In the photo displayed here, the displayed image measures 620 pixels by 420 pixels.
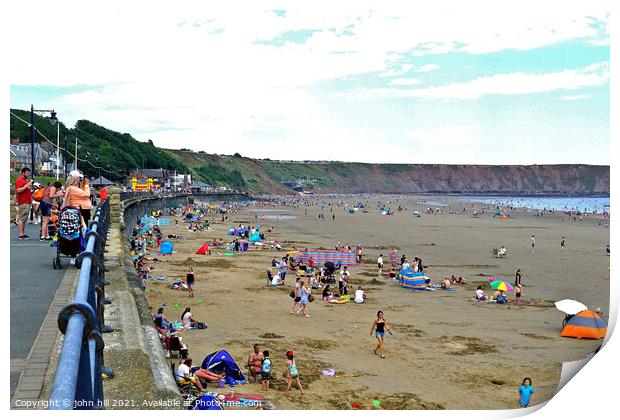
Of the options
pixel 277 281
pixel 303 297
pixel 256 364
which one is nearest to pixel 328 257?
pixel 277 281

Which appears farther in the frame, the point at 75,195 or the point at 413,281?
the point at 413,281

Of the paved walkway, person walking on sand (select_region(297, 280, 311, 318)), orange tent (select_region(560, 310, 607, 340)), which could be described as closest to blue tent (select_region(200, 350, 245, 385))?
the paved walkway

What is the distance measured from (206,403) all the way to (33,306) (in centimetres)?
302

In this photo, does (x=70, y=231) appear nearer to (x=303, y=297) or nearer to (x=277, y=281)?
(x=303, y=297)

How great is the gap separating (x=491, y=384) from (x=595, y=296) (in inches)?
558

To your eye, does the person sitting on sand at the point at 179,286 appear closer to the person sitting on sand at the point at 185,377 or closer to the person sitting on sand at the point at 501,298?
the person sitting on sand at the point at 185,377

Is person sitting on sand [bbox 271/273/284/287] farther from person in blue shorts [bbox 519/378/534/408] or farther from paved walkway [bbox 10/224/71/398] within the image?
person in blue shorts [bbox 519/378/534/408]

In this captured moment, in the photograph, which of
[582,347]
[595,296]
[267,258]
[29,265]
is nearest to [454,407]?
[582,347]

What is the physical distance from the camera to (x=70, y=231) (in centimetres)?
1054

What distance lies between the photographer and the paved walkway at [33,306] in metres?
6.14

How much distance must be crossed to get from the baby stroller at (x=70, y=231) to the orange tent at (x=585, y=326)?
1391cm

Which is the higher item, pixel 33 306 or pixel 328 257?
pixel 33 306

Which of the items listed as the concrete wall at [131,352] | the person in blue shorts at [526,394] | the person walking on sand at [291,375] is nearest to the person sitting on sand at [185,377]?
the concrete wall at [131,352]

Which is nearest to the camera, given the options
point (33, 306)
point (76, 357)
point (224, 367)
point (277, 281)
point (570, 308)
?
point (76, 357)
